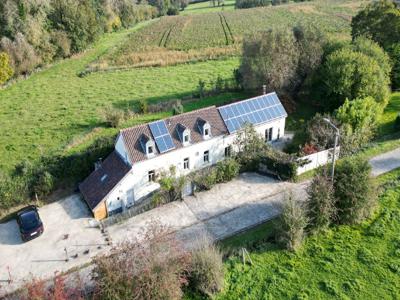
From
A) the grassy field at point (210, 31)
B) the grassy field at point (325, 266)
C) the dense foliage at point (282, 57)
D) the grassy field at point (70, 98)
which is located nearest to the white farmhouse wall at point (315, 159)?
the grassy field at point (325, 266)

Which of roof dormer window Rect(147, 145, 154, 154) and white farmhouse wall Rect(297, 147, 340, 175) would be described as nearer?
roof dormer window Rect(147, 145, 154, 154)

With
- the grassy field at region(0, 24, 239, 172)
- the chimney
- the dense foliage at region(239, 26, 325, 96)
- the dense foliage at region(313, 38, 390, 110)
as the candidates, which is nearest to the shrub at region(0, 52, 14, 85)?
the grassy field at region(0, 24, 239, 172)

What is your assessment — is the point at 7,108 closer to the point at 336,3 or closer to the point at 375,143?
the point at 375,143

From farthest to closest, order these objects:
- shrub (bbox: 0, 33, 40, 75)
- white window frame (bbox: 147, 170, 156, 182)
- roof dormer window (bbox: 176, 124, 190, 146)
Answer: shrub (bbox: 0, 33, 40, 75), roof dormer window (bbox: 176, 124, 190, 146), white window frame (bbox: 147, 170, 156, 182)

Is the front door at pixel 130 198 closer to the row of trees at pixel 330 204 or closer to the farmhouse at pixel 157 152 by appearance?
the farmhouse at pixel 157 152

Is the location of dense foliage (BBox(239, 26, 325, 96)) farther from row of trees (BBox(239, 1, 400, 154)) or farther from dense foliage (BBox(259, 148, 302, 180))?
dense foliage (BBox(259, 148, 302, 180))

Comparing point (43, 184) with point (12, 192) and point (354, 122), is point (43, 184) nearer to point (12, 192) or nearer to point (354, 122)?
point (12, 192)

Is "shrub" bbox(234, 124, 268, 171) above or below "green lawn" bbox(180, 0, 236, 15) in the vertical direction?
above
